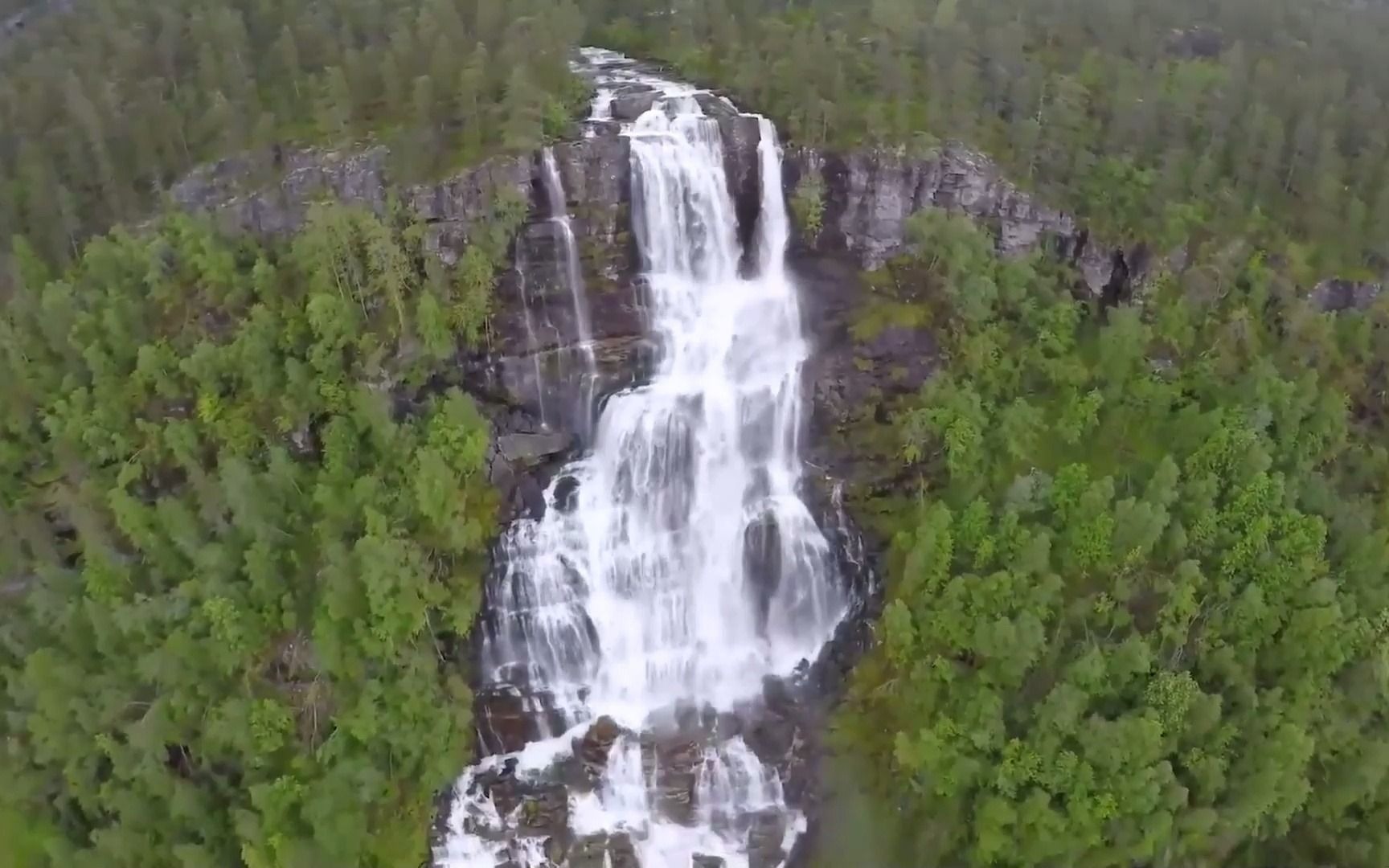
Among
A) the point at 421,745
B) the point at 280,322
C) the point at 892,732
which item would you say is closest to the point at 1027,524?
the point at 892,732

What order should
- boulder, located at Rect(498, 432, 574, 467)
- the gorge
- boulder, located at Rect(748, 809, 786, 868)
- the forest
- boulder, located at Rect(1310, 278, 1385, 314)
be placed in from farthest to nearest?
boulder, located at Rect(1310, 278, 1385, 314)
boulder, located at Rect(498, 432, 574, 467)
the gorge
boulder, located at Rect(748, 809, 786, 868)
the forest

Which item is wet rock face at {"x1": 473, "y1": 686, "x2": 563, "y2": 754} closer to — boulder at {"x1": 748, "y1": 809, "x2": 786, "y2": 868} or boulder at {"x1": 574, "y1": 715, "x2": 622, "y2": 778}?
boulder at {"x1": 574, "y1": 715, "x2": 622, "y2": 778}

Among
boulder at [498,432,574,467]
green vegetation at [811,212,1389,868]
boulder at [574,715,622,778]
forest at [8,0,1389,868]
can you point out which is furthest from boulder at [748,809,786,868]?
boulder at [498,432,574,467]

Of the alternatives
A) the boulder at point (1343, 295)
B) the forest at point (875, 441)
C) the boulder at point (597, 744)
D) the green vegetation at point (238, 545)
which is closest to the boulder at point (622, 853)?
the boulder at point (597, 744)

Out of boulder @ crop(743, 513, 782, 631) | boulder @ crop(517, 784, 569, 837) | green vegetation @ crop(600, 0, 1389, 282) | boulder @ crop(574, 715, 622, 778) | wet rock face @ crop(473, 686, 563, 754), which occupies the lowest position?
boulder @ crop(517, 784, 569, 837)

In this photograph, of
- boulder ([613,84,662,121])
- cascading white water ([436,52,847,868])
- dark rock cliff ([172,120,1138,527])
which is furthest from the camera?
boulder ([613,84,662,121])
